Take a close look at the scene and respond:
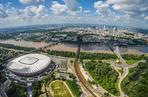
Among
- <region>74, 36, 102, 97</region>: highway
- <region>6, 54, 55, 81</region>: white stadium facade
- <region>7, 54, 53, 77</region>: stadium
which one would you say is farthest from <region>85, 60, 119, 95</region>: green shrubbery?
<region>7, 54, 53, 77</region>: stadium

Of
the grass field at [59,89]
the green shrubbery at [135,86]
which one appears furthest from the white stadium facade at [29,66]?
the green shrubbery at [135,86]

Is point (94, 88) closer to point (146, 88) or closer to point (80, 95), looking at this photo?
point (80, 95)

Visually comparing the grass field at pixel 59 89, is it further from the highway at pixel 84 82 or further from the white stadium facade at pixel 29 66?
the white stadium facade at pixel 29 66

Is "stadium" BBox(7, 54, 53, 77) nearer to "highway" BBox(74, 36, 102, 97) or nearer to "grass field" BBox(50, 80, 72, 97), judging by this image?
"grass field" BBox(50, 80, 72, 97)

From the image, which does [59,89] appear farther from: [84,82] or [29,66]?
[29,66]

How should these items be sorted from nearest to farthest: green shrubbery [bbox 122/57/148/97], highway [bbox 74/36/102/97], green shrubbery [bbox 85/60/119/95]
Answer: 1. green shrubbery [bbox 122/57/148/97]
2. highway [bbox 74/36/102/97]
3. green shrubbery [bbox 85/60/119/95]

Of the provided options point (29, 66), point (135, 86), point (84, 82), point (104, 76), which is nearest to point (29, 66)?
point (29, 66)

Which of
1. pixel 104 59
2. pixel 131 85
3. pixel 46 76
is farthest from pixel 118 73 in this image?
pixel 46 76
